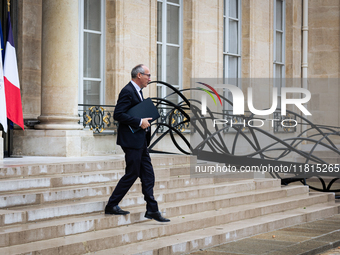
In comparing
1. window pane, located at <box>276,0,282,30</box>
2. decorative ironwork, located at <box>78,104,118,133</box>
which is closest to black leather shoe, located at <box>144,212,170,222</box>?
decorative ironwork, located at <box>78,104,118,133</box>

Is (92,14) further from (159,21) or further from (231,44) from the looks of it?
(231,44)

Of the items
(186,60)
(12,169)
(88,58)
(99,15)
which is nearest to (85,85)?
(88,58)

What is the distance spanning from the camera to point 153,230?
5.87 m

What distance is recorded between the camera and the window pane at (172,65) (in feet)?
41.8

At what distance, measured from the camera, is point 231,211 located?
23.6 feet

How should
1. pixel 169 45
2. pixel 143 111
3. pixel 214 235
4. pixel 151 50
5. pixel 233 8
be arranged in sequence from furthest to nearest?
pixel 233 8 < pixel 169 45 < pixel 151 50 < pixel 214 235 < pixel 143 111

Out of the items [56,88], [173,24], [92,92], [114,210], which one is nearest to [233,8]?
[173,24]

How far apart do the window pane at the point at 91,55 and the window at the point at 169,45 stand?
175 centimetres

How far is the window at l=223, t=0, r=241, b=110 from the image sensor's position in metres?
14.4

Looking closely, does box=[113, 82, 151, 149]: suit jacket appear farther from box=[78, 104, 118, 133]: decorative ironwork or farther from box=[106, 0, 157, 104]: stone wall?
box=[106, 0, 157, 104]: stone wall

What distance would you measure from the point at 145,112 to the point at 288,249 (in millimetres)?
2124

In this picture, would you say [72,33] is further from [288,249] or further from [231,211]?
[288,249]

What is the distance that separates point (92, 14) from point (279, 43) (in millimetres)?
7430

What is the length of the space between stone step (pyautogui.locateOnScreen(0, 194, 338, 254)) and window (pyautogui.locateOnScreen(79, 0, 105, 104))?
4.54 meters
